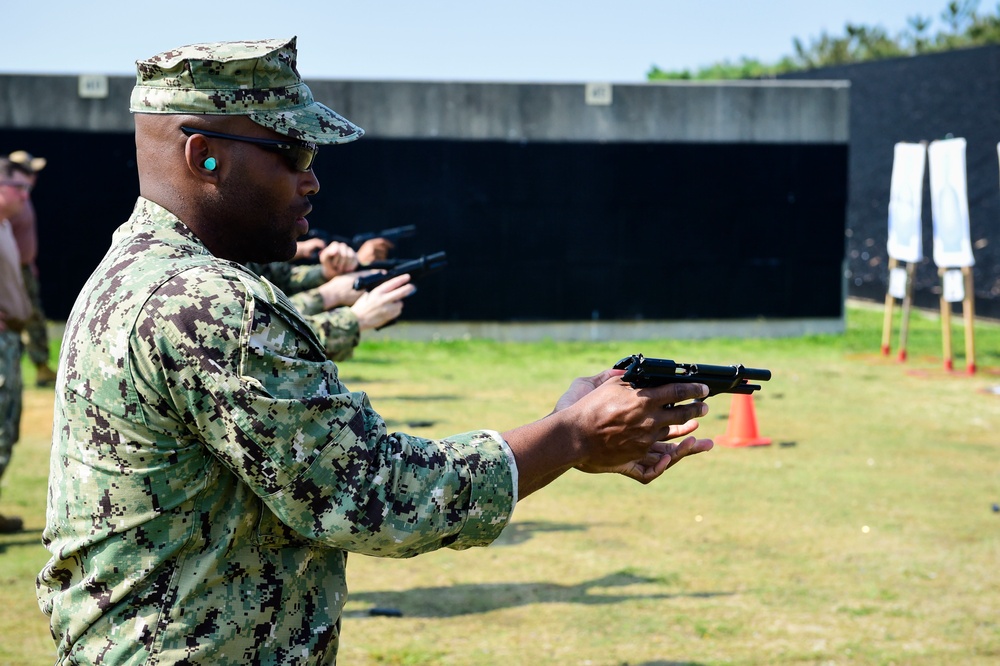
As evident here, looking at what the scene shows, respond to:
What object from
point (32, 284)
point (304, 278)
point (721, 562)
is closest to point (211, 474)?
point (304, 278)

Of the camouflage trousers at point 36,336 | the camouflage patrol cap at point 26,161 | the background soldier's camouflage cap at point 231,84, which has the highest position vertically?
the background soldier's camouflage cap at point 231,84

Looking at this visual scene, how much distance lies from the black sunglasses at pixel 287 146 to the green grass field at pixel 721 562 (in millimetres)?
3079

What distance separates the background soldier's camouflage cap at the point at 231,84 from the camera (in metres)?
1.90

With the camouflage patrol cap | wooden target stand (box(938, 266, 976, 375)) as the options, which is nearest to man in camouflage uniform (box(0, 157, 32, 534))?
the camouflage patrol cap

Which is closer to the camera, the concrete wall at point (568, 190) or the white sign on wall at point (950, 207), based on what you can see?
the white sign on wall at point (950, 207)

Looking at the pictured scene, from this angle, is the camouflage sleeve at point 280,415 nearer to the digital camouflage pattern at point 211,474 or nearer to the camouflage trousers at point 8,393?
the digital camouflage pattern at point 211,474

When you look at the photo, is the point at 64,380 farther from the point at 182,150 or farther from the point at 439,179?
the point at 439,179

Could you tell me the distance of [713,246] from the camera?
15.9 meters

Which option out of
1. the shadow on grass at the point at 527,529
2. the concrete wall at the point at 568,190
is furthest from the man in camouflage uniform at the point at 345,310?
the concrete wall at the point at 568,190

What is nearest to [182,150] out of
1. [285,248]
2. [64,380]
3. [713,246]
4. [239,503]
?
[285,248]

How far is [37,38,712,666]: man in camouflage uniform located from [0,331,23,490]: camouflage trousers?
16.0 feet

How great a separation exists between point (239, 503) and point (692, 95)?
14.6 m

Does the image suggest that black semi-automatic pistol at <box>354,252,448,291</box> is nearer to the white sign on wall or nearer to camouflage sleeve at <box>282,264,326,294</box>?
camouflage sleeve at <box>282,264,326,294</box>

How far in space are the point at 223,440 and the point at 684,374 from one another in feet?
2.97
